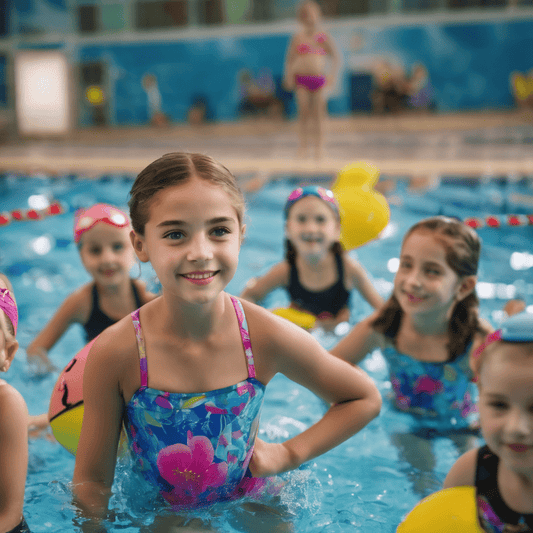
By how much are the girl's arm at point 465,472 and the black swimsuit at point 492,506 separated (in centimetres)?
2

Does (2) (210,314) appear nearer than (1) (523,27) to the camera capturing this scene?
Yes

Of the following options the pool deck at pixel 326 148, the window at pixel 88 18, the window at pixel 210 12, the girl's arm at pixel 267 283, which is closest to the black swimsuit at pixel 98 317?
the girl's arm at pixel 267 283

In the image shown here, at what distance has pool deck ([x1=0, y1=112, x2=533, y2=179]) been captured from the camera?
385 inches

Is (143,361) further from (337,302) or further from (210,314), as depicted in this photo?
(337,302)

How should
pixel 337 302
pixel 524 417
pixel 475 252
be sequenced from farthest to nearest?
pixel 337 302, pixel 475 252, pixel 524 417

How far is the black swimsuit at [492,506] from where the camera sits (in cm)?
172

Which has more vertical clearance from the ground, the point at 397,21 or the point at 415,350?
the point at 397,21

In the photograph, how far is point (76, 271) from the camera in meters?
6.71

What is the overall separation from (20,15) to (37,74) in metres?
1.88

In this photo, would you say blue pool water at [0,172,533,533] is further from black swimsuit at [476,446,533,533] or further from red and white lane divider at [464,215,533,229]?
black swimsuit at [476,446,533,533]

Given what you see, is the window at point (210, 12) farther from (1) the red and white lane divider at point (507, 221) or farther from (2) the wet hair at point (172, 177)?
(2) the wet hair at point (172, 177)

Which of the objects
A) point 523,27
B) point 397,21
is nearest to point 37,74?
point 397,21

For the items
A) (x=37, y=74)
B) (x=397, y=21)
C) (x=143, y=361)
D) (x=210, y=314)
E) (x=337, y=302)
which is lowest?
(x=337, y=302)

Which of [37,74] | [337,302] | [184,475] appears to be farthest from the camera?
[37,74]
